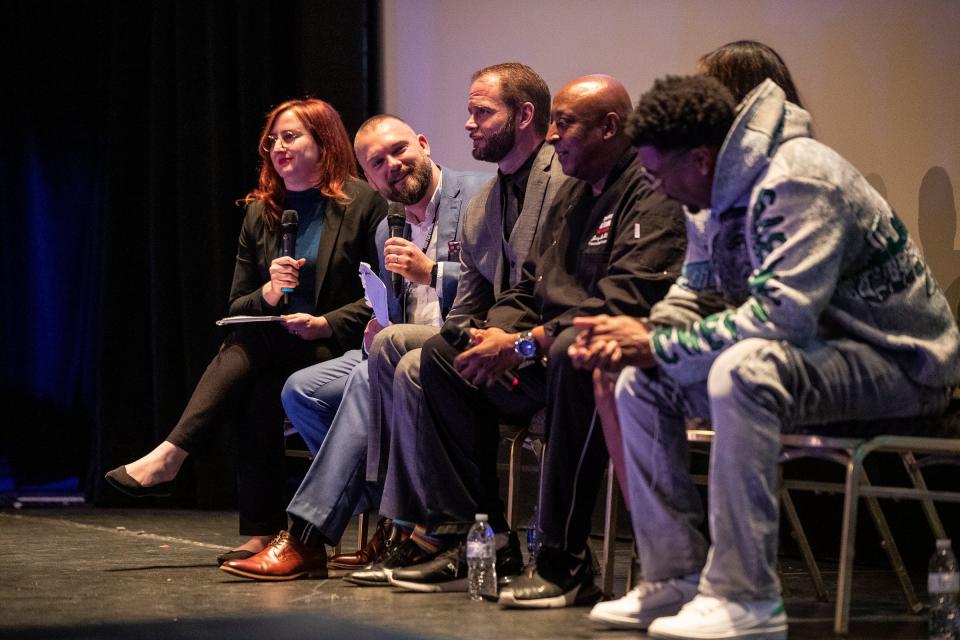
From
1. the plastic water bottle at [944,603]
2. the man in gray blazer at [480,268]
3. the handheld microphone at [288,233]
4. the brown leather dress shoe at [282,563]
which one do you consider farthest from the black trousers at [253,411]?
the plastic water bottle at [944,603]

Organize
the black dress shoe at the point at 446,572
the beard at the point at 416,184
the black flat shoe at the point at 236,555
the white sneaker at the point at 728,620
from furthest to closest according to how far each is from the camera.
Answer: the beard at the point at 416,184 < the black flat shoe at the point at 236,555 < the black dress shoe at the point at 446,572 < the white sneaker at the point at 728,620

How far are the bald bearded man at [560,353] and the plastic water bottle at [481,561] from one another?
95 mm

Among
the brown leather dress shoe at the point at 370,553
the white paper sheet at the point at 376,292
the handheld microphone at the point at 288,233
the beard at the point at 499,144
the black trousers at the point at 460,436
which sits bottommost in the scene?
the brown leather dress shoe at the point at 370,553

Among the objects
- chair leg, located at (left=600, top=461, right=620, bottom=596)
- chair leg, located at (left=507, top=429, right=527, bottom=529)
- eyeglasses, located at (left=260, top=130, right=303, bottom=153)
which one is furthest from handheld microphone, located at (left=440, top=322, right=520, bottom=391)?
eyeglasses, located at (left=260, top=130, right=303, bottom=153)

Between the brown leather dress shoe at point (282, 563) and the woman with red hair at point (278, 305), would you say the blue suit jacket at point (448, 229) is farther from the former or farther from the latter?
the brown leather dress shoe at point (282, 563)

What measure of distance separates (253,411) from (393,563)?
72 cm

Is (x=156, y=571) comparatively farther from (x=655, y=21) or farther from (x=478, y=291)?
(x=655, y=21)

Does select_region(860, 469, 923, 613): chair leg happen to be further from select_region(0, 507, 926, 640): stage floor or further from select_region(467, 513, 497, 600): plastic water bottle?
select_region(467, 513, 497, 600): plastic water bottle

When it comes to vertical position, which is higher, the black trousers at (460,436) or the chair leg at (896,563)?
the black trousers at (460,436)

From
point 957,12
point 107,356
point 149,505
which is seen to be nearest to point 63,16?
point 107,356

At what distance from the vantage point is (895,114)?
344 cm

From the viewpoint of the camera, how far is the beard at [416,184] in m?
3.70

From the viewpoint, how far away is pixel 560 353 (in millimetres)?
2719

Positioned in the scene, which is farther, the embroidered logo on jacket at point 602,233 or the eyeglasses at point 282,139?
the eyeglasses at point 282,139
